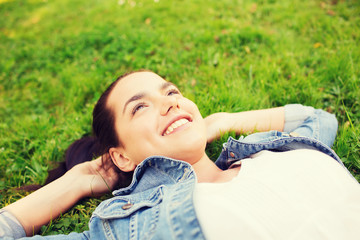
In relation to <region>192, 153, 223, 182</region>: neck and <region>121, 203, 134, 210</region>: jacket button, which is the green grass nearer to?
<region>192, 153, 223, 182</region>: neck

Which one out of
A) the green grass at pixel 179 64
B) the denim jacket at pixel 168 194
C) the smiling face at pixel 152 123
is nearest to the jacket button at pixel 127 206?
the denim jacket at pixel 168 194

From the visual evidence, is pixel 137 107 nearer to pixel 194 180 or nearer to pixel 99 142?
pixel 99 142

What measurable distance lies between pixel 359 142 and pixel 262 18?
3.21m

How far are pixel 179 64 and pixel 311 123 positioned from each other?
2170mm

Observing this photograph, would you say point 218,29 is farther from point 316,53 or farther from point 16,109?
point 16,109

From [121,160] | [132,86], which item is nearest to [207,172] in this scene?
[121,160]

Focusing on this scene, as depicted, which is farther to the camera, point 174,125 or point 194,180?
point 174,125

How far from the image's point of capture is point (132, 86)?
81.7 inches

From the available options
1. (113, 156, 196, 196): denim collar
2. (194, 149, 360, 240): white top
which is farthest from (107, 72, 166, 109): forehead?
(194, 149, 360, 240): white top

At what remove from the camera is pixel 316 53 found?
3.58m

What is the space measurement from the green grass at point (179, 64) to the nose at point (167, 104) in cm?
84

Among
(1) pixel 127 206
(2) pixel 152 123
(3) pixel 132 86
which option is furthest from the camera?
(3) pixel 132 86

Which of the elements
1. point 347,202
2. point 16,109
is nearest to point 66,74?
point 16,109

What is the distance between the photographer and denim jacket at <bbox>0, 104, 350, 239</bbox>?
1.39 m
